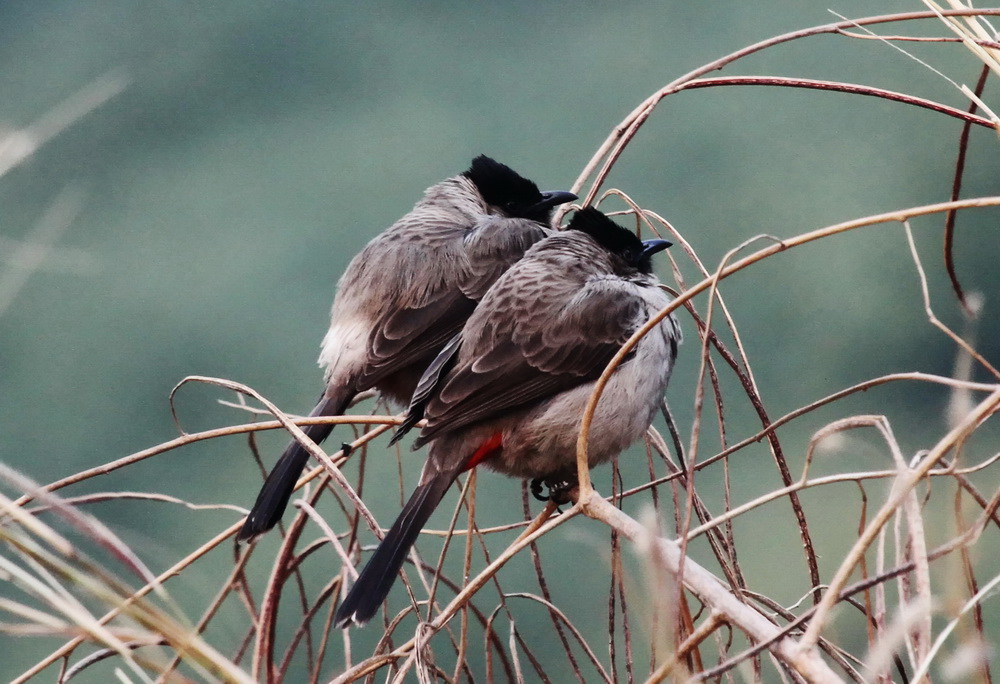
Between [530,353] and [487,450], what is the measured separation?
273 millimetres

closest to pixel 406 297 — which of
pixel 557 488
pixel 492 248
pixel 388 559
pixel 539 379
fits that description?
pixel 492 248

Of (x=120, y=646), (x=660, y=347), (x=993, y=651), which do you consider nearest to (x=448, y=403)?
(x=660, y=347)

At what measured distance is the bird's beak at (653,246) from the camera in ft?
10.6

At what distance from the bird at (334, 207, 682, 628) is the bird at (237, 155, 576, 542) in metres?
0.31

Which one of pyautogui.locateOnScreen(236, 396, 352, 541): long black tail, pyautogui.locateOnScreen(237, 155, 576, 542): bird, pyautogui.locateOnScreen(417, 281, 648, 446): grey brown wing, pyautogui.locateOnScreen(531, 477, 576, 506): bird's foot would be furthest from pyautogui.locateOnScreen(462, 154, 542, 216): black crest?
pyautogui.locateOnScreen(236, 396, 352, 541): long black tail

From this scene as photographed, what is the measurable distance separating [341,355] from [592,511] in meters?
1.76

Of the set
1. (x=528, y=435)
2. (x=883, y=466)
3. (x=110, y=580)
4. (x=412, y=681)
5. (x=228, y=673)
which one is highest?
(x=110, y=580)

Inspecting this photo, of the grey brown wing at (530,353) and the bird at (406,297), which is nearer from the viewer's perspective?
the grey brown wing at (530,353)

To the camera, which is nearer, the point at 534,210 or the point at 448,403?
the point at 448,403

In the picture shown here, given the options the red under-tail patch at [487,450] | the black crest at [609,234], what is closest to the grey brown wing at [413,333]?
the black crest at [609,234]

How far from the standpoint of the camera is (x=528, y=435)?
2793mm

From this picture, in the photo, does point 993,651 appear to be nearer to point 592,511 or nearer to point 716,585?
point 716,585

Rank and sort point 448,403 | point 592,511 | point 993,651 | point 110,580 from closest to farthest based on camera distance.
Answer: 1. point 993,651
2. point 110,580
3. point 592,511
4. point 448,403

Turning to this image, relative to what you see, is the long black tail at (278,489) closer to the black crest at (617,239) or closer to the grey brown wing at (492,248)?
the grey brown wing at (492,248)
